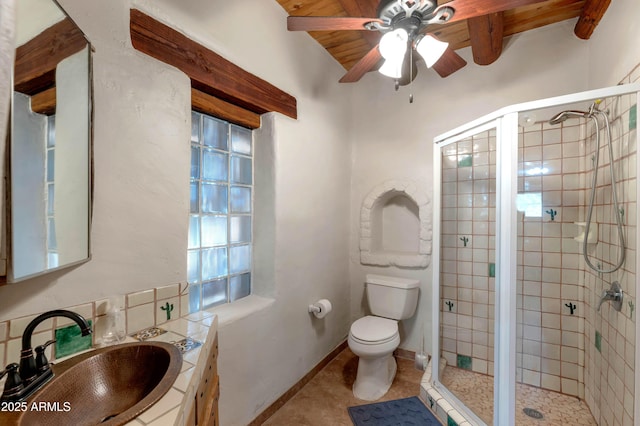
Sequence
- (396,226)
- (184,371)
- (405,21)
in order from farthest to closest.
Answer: (396,226) → (405,21) → (184,371)

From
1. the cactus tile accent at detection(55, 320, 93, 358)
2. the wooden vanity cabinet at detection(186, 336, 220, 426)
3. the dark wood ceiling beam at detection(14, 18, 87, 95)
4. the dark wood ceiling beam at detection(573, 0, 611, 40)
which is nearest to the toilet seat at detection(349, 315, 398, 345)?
the wooden vanity cabinet at detection(186, 336, 220, 426)

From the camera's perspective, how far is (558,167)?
1875 mm

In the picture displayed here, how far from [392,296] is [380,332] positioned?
0.41m

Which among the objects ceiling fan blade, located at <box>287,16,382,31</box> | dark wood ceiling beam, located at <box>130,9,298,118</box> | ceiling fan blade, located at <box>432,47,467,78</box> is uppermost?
ceiling fan blade, located at <box>432,47,467,78</box>

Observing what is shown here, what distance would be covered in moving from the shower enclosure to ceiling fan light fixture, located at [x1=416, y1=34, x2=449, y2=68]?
1.53 feet

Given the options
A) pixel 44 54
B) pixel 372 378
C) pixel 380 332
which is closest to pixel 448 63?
pixel 380 332

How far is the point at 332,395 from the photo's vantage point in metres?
1.96

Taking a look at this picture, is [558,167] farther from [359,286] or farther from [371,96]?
[359,286]

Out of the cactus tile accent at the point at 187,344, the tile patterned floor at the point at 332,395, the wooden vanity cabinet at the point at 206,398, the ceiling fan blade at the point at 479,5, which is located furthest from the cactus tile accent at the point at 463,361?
the ceiling fan blade at the point at 479,5

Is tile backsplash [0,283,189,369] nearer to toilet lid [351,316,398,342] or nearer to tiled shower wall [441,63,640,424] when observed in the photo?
toilet lid [351,316,398,342]

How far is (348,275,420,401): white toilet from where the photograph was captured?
1.92 metres

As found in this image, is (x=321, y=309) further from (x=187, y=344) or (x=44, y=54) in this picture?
(x=44, y=54)

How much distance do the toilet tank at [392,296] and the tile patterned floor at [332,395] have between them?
47cm

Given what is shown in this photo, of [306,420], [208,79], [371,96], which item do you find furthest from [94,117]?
[371,96]
